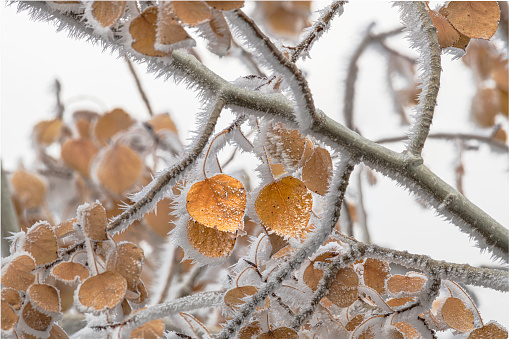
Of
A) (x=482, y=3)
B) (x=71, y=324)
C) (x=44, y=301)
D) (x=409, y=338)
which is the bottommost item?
(x=71, y=324)

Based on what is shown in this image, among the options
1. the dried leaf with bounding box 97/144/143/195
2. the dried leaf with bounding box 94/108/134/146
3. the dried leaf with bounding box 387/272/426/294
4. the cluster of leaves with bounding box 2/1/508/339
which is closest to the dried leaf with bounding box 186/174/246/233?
the cluster of leaves with bounding box 2/1/508/339

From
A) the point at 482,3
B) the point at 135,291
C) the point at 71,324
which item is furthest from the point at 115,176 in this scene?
the point at 482,3

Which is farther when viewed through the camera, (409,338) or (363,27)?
(363,27)

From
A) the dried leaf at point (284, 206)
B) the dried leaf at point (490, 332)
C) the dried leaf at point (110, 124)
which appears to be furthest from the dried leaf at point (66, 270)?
the dried leaf at point (110, 124)

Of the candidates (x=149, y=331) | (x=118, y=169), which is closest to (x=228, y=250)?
(x=149, y=331)

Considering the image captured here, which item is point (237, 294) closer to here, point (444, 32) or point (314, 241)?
point (314, 241)

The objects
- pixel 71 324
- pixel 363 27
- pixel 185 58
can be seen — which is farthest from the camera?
pixel 363 27

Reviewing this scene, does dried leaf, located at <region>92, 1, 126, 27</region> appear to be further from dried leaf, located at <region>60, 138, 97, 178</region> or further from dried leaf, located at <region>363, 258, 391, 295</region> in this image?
dried leaf, located at <region>60, 138, 97, 178</region>

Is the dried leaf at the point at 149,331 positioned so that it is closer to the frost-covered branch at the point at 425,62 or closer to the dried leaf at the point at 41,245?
the dried leaf at the point at 41,245

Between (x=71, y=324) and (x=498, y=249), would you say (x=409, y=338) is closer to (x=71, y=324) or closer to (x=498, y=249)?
(x=498, y=249)
